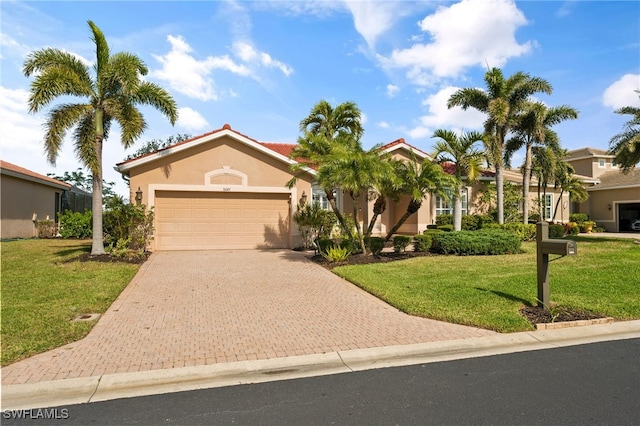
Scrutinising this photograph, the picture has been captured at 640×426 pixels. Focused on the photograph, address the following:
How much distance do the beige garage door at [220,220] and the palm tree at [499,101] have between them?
1027cm

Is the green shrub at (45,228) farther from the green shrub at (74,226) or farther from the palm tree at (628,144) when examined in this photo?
the palm tree at (628,144)

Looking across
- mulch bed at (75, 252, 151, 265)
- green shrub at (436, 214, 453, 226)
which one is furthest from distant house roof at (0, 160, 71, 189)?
green shrub at (436, 214, 453, 226)

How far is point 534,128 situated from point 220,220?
15.8 m

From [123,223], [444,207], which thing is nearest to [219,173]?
[123,223]

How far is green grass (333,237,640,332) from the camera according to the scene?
7080mm

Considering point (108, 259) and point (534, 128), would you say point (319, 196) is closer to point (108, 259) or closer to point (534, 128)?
point (108, 259)

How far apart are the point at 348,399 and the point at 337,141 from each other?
10236mm

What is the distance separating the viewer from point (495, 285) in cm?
902

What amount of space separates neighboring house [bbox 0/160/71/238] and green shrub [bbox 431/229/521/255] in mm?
19216

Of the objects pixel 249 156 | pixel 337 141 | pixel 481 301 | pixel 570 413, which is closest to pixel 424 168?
pixel 337 141

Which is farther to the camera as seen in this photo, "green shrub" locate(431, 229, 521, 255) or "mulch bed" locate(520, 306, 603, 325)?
"green shrub" locate(431, 229, 521, 255)

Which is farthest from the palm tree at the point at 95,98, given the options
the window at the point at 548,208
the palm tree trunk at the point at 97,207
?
the window at the point at 548,208

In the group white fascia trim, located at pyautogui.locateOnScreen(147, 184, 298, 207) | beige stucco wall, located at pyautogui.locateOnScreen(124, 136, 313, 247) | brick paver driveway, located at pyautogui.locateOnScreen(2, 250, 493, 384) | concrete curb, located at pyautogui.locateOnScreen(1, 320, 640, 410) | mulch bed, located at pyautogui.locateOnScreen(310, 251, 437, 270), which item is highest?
beige stucco wall, located at pyautogui.locateOnScreen(124, 136, 313, 247)

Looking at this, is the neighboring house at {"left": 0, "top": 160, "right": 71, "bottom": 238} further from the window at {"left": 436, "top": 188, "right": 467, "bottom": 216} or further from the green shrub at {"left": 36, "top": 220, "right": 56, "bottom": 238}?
the window at {"left": 436, "top": 188, "right": 467, "bottom": 216}
